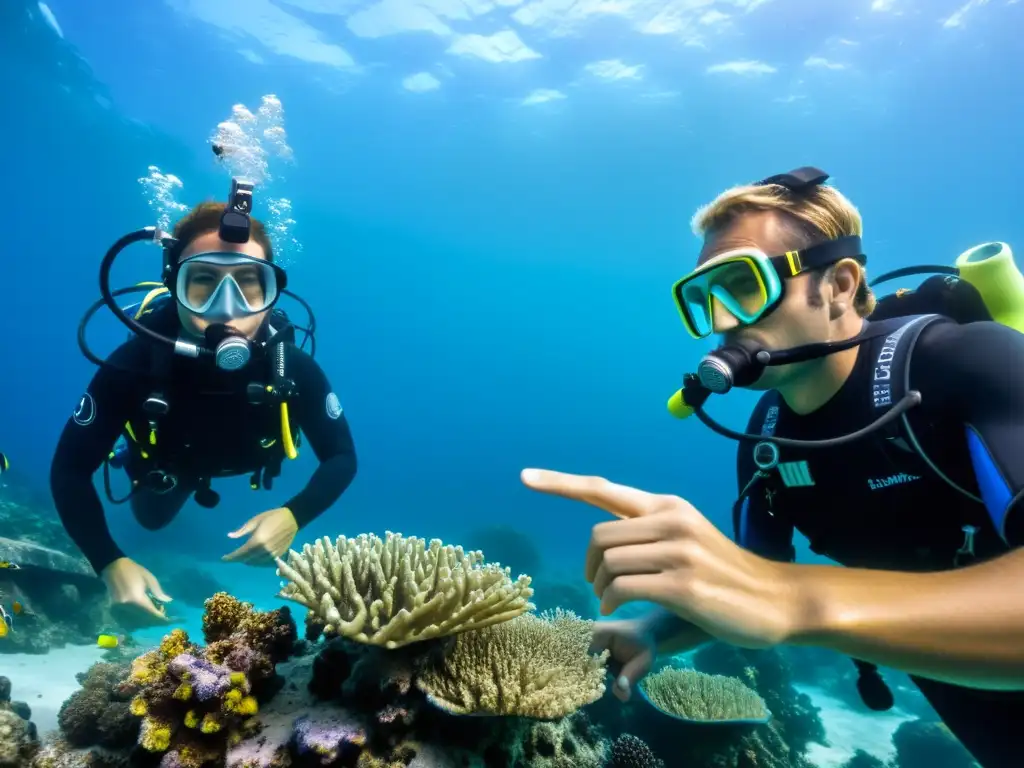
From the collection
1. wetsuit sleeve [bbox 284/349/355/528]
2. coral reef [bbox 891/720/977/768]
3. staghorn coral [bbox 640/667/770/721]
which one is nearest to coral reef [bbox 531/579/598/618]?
coral reef [bbox 891/720/977/768]

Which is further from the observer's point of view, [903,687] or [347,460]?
[903,687]

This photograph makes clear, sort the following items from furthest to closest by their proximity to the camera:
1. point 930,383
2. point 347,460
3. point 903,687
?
1. point 903,687
2. point 347,460
3. point 930,383

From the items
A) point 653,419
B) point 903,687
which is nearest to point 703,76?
point 903,687

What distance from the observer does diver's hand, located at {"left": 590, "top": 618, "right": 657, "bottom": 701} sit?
278 centimetres

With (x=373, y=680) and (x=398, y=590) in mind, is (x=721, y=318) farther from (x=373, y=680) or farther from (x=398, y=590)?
(x=373, y=680)

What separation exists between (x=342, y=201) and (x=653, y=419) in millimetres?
94757

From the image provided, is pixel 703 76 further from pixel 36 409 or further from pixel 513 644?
pixel 36 409

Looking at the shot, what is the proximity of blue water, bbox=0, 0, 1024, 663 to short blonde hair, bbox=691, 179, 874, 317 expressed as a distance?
21.0m

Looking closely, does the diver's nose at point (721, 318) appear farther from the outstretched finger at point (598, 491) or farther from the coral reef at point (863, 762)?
the coral reef at point (863, 762)

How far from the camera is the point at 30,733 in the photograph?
3.76 meters

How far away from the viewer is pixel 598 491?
1.37 metres

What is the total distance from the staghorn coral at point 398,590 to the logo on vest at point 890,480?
72.8 inches

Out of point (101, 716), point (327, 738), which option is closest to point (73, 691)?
point (101, 716)

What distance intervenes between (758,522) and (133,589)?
4180 millimetres
